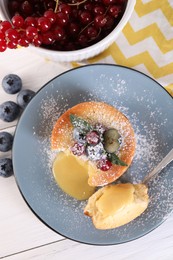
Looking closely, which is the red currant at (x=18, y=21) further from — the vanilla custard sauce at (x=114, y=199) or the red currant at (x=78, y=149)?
the vanilla custard sauce at (x=114, y=199)

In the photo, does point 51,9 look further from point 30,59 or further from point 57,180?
point 57,180

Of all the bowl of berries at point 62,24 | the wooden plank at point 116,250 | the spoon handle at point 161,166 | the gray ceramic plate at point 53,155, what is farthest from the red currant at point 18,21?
the wooden plank at point 116,250

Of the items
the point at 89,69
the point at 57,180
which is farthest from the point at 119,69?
the point at 57,180

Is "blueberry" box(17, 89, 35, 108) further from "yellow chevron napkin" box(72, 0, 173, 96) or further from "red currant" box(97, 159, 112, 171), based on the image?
"red currant" box(97, 159, 112, 171)

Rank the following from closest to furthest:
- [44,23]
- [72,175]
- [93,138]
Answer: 1. [44,23]
2. [93,138]
3. [72,175]

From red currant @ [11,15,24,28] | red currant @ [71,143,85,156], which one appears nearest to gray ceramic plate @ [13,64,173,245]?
red currant @ [71,143,85,156]

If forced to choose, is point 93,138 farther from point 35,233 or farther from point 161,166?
point 35,233

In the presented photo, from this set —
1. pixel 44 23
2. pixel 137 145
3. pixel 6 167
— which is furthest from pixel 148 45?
pixel 6 167
